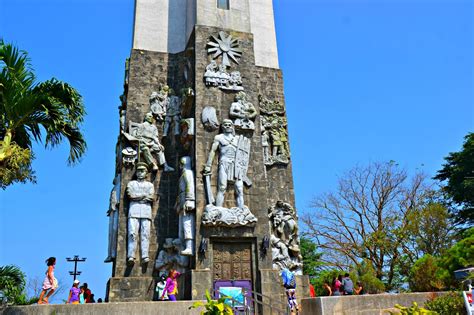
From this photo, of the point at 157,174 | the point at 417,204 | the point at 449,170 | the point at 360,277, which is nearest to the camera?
the point at 157,174

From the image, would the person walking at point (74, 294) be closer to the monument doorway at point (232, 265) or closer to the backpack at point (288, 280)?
the monument doorway at point (232, 265)

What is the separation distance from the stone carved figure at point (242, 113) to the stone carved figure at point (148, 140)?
2.62 m

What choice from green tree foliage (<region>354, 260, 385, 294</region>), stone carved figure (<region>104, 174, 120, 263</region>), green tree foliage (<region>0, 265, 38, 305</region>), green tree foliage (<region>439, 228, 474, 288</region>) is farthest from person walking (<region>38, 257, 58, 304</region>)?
green tree foliage (<region>354, 260, 385, 294</region>)

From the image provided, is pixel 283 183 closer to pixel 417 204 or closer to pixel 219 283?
pixel 219 283

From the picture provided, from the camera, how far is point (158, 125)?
14523 mm

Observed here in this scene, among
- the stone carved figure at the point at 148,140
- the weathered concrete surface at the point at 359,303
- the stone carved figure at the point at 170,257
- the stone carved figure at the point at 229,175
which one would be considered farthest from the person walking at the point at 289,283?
the stone carved figure at the point at 148,140

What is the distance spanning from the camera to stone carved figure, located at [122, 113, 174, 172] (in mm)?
13742

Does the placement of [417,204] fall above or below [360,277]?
above

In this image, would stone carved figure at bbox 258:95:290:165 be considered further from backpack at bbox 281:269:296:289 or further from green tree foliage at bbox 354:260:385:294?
green tree foliage at bbox 354:260:385:294

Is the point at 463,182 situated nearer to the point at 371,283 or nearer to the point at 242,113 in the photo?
the point at 371,283

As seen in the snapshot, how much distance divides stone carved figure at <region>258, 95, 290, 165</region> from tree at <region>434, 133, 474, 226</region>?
42.9ft

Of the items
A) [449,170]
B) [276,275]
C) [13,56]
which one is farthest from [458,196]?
[13,56]

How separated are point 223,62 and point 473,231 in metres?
10.5

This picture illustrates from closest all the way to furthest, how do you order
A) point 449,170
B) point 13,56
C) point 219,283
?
point 13,56
point 219,283
point 449,170
